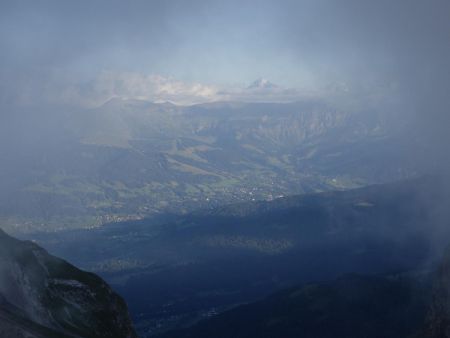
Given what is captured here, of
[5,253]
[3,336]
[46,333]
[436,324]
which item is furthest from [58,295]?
[436,324]

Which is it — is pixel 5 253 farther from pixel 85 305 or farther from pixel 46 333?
pixel 46 333

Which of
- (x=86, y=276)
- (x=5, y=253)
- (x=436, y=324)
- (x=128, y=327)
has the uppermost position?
(x=5, y=253)

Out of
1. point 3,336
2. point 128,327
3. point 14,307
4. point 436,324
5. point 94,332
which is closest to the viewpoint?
point 3,336

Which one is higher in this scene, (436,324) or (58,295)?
(58,295)

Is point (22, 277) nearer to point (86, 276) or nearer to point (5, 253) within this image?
point (5, 253)

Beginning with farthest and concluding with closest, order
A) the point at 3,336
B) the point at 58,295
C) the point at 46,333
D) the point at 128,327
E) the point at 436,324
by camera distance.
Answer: the point at 436,324 < the point at 128,327 < the point at 58,295 < the point at 46,333 < the point at 3,336

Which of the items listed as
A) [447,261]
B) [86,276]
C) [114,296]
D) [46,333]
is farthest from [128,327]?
[447,261]

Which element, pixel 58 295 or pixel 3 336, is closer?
pixel 3 336
